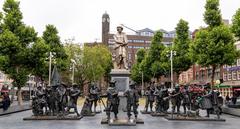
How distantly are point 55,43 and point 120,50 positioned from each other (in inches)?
1147

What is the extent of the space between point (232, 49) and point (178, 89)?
18.7m

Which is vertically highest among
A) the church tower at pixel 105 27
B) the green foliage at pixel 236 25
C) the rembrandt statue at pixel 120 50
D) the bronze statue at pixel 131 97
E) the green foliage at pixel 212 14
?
the church tower at pixel 105 27

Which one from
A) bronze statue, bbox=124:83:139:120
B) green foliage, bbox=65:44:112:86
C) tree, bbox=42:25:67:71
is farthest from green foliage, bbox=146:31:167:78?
bronze statue, bbox=124:83:139:120

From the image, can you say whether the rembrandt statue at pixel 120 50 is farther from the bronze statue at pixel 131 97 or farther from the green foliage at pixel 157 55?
the green foliage at pixel 157 55

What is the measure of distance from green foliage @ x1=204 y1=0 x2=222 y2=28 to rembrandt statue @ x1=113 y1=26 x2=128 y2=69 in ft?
53.1

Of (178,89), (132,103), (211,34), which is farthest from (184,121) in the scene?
(211,34)

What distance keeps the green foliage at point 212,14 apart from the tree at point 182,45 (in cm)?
A: 1537

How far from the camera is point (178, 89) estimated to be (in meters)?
24.6

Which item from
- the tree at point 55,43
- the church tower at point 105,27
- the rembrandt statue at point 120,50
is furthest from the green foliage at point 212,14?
the church tower at point 105,27

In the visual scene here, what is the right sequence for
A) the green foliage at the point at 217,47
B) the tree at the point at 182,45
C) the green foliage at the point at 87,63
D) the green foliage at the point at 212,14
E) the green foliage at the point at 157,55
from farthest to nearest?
the green foliage at the point at 87,63
the green foliage at the point at 157,55
the tree at the point at 182,45
the green foliage at the point at 212,14
the green foliage at the point at 217,47

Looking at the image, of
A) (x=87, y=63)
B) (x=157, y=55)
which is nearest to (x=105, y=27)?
(x=87, y=63)

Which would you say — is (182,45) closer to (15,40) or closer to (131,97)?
(15,40)

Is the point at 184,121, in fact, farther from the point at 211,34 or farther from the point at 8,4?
the point at 8,4

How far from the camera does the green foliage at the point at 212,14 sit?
4103 centimetres
